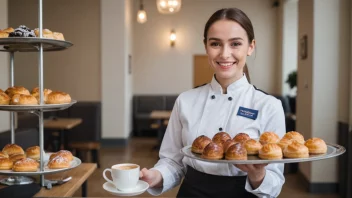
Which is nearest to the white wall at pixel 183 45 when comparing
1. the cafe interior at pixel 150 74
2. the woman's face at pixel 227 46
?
the cafe interior at pixel 150 74

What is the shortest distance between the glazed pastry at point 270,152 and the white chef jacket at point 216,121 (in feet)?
0.38

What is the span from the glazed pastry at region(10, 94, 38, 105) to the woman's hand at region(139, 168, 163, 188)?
71cm

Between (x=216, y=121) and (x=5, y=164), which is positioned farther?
(x=5, y=164)

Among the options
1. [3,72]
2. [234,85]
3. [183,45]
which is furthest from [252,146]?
[183,45]

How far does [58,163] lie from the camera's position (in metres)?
1.83

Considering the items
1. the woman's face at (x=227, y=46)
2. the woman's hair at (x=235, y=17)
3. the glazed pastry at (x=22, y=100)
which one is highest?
the woman's hair at (x=235, y=17)

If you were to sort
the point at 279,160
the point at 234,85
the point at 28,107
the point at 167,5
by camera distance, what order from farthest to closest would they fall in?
the point at 167,5 < the point at 28,107 < the point at 234,85 < the point at 279,160

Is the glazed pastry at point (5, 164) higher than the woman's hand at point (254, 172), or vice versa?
the woman's hand at point (254, 172)

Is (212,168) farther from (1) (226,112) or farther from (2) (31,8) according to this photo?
(2) (31,8)

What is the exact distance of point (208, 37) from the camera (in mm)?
1415

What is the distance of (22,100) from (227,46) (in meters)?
0.98

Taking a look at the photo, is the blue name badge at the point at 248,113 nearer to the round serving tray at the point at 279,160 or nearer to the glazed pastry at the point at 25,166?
the round serving tray at the point at 279,160

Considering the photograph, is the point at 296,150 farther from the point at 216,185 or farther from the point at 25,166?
the point at 25,166

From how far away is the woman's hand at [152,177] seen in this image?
1.39m
